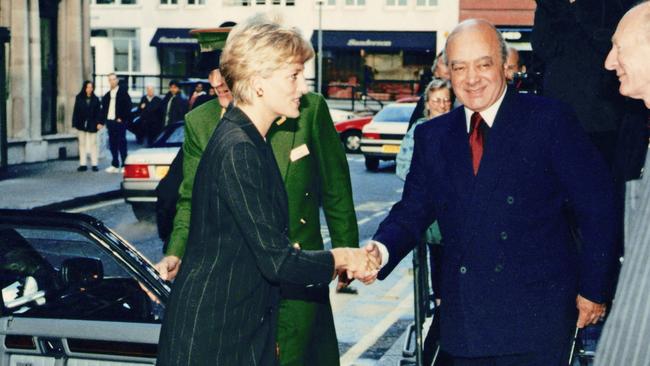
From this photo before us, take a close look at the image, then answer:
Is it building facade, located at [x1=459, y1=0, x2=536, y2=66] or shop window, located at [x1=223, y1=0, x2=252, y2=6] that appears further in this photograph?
shop window, located at [x1=223, y1=0, x2=252, y2=6]

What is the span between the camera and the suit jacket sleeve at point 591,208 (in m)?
4.21

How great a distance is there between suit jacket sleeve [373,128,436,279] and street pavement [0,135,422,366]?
2965mm

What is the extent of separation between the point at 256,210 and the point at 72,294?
1996mm

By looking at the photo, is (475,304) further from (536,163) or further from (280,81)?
(280,81)

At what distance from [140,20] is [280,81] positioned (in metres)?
56.9

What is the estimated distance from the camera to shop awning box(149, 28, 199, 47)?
2261 inches

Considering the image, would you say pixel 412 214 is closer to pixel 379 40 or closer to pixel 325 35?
pixel 379 40

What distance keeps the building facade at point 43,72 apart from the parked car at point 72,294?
17909mm

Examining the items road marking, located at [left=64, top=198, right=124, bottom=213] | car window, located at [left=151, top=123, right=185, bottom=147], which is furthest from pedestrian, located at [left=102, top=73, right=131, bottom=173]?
car window, located at [left=151, top=123, right=185, bottom=147]

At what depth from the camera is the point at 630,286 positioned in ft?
8.90

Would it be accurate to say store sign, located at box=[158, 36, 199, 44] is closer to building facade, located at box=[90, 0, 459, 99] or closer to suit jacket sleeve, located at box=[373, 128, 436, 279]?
building facade, located at box=[90, 0, 459, 99]

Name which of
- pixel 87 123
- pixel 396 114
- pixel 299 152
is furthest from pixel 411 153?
pixel 396 114

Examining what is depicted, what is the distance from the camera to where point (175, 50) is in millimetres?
58781

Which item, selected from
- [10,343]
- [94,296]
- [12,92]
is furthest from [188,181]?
[12,92]
